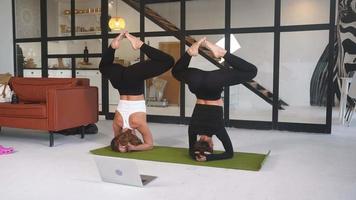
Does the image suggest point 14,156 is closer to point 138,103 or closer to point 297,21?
point 138,103

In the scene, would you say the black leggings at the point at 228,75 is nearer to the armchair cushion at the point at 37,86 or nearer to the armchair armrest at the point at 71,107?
the armchair armrest at the point at 71,107

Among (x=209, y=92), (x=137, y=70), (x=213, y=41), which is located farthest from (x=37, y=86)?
(x=213, y=41)

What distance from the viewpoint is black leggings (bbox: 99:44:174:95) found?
3840mm

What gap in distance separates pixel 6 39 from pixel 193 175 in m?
6.27

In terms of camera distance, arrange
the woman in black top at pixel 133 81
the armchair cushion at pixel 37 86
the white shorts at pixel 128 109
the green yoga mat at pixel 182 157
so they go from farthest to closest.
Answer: the armchair cushion at pixel 37 86 → the white shorts at pixel 128 109 → the woman in black top at pixel 133 81 → the green yoga mat at pixel 182 157

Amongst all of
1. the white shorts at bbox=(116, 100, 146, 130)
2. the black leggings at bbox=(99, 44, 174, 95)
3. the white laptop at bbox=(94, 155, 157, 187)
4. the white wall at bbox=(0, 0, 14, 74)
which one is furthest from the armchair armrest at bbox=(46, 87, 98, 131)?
the white wall at bbox=(0, 0, 14, 74)

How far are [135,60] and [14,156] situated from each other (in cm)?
314

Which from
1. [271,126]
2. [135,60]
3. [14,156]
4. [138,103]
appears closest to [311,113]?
[271,126]

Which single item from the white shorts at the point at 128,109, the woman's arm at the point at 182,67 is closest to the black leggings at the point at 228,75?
the woman's arm at the point at 182,67

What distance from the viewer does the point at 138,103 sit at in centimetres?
398

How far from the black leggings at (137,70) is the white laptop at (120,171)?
4.31 ft

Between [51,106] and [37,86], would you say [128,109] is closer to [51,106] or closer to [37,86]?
[51,106]

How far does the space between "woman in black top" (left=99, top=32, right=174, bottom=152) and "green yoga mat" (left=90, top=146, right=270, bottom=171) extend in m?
0.13

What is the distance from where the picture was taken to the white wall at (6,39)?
7.47m
